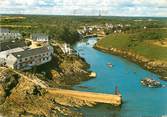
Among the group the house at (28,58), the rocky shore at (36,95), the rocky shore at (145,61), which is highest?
the house at (28,58)

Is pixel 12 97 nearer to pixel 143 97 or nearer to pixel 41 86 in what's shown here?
pixel 41 86

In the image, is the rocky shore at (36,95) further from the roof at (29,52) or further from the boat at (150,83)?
the boat at (150,83)

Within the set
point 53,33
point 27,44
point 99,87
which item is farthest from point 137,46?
point 99,87

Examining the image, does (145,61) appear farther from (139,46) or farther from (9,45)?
(9,45)

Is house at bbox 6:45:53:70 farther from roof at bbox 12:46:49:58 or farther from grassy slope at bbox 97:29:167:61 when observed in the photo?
grassy slope at bbox 97:29:167:61

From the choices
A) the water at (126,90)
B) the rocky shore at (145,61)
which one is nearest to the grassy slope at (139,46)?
the rocky shore at (145,61)

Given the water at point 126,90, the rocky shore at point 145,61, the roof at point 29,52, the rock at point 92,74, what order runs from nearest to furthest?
the water at point 126,90, the roof at point 29,52, the rock at point 92,74, the rocky shore at point 145,61
